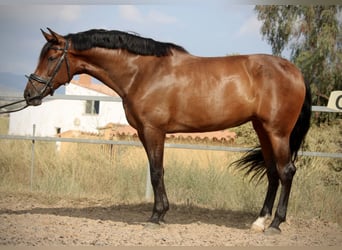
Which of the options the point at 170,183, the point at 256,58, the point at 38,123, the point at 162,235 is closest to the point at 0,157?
the point at 170,183

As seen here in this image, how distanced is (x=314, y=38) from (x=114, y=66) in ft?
29.2

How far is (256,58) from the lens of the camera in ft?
14.4

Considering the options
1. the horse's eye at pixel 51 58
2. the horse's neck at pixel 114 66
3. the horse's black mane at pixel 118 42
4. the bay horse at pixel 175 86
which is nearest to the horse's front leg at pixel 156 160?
the bay horse at pixel 175 86

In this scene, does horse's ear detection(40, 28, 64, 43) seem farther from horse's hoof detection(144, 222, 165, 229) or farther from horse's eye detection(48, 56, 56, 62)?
horse's hoof detection(144, 222, 165, 229)

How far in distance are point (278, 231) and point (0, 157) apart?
5078 mm

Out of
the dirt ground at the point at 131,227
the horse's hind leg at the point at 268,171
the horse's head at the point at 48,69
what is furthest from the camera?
the horse's hind leg at the point at 268,171

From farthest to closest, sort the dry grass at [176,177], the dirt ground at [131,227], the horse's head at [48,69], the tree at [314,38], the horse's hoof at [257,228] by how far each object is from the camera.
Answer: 1. the tree at [314,38]
2. the dry grass at [176,177]
3. the horse's hoof at [257,228]
4. the horse's head at [48,69]
5. the dirt ground at [131,227]

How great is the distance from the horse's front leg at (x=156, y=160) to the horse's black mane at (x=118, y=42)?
86 centimetres

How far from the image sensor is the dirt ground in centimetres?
379

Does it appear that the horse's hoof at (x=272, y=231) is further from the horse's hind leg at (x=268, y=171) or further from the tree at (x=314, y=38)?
the tree at (x=314, y=38)

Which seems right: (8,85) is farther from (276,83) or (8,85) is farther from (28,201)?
(276,83)

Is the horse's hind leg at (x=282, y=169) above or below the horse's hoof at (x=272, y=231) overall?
above

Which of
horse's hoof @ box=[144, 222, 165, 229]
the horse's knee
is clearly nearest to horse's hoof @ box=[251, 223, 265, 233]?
the horse's knee

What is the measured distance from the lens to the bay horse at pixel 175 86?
4195 mm
